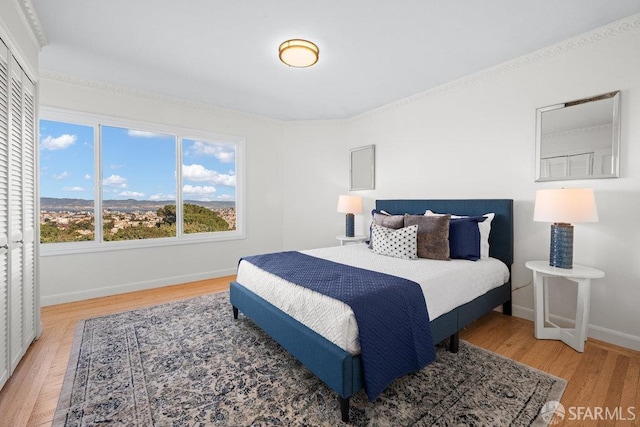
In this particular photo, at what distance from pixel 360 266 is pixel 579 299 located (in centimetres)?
170

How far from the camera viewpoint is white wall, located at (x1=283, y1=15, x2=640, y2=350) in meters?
2.24

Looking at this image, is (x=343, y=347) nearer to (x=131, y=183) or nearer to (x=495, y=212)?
(x=495, y=212)

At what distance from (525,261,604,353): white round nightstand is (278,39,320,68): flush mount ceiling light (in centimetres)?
265

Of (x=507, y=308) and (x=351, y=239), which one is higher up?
(x=351, y=239)

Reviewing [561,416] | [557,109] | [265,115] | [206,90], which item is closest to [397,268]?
[561,416]

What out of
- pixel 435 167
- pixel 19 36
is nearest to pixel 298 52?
pixel 19 36

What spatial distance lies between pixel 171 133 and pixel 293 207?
2.17 meters

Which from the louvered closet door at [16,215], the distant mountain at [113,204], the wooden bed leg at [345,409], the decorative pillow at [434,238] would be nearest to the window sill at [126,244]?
the distant mountain at [113,204]

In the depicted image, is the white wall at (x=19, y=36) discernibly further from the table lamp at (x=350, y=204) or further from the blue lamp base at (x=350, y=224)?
the blue lamp base at (x=350, y=224)

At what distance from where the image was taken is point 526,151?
2.78 meters

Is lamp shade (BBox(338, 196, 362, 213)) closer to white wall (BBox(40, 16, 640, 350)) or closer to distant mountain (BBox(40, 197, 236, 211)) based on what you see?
white wall (BBox(40, 16, 640, 350))

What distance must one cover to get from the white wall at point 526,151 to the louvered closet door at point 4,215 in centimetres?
382

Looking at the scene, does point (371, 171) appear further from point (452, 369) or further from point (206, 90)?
point (452, 369)

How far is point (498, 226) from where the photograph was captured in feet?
9.46
